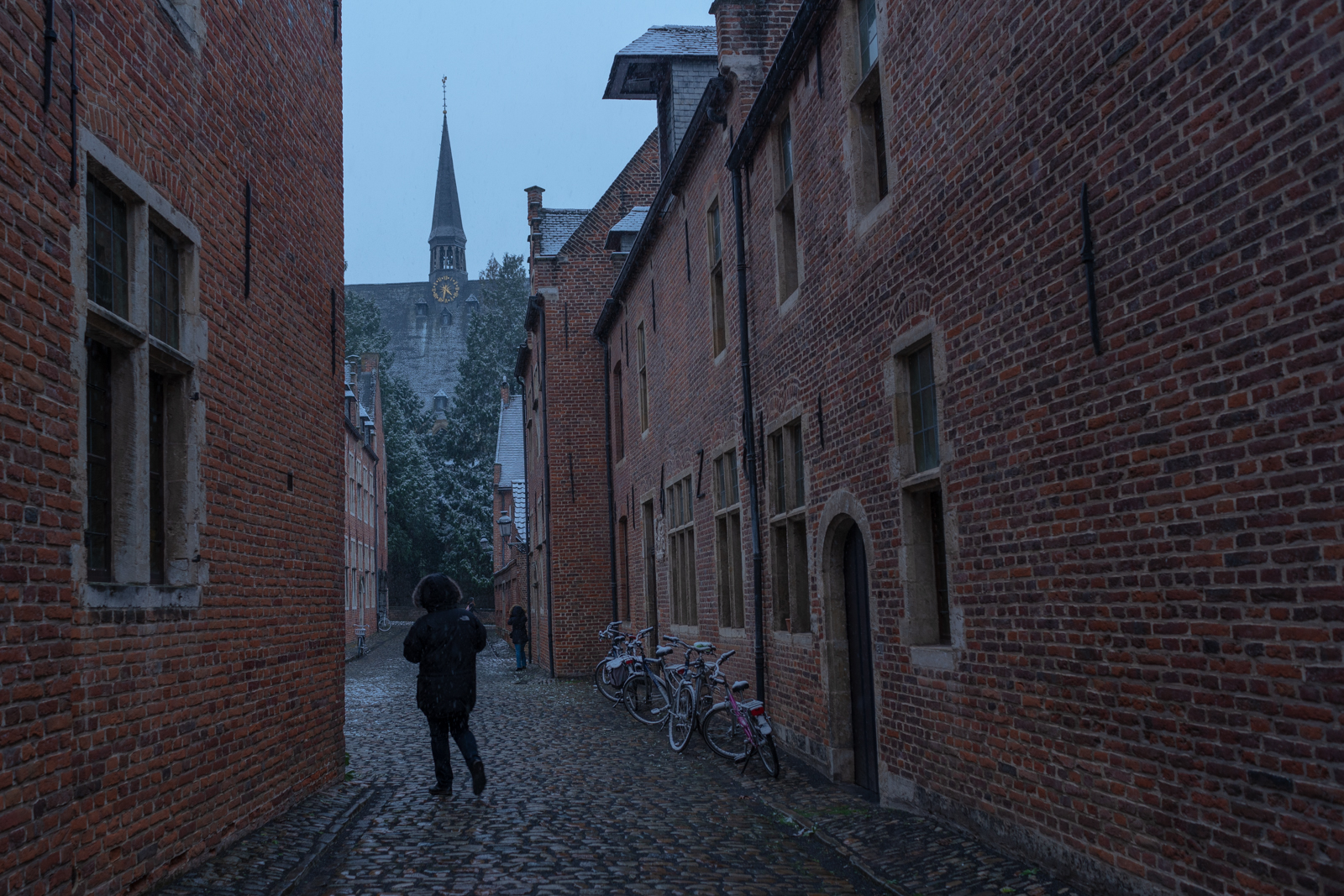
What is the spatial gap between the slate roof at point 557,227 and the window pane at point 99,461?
19193mm

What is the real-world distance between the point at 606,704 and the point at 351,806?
8.88 meters

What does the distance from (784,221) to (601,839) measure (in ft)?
20.2

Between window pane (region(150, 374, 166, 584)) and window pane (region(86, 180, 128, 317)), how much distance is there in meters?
0.73

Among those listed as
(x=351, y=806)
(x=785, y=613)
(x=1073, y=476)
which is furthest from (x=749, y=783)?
(x=1073, y=476)

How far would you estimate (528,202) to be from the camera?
2669 cm

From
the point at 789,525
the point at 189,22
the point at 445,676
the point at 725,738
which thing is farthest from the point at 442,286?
the point at 189,22

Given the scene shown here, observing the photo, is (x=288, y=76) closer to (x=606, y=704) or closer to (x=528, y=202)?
(x=606, y=704)

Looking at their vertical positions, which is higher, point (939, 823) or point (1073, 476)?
point (1073, 476)

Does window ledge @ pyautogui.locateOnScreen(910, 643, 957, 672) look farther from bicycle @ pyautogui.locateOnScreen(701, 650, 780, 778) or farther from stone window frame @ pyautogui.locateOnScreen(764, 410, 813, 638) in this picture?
stone window frame @ pyautogui.locateOnScreen(764, 410, 813, 638)

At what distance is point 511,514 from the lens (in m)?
40.3

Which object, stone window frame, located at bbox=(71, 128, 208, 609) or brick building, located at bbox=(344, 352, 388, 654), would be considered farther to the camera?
brick building, located at bbox=(344, 352, 388, 654)

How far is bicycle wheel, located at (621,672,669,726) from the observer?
1432 cm

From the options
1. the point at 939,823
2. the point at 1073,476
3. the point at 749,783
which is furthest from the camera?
the point at 749,783

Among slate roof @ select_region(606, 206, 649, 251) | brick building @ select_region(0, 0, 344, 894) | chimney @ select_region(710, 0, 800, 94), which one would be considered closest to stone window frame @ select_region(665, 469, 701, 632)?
chimney @ select_region(710, 0, 800, 94)
